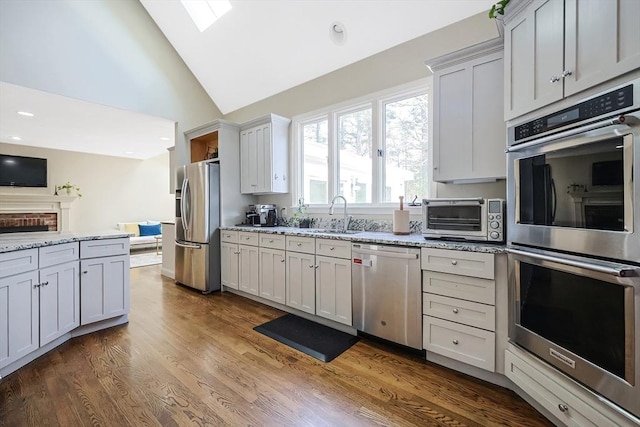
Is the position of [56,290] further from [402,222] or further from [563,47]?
[563,47]

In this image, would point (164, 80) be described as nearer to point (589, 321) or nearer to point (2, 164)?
point (2, 164)

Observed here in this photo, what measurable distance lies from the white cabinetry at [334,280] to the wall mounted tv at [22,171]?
7.94 metres

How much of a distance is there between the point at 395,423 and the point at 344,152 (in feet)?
9.23

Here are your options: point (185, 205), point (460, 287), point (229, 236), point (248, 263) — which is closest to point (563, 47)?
point (460, 287)

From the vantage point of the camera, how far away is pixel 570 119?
1440 millimetres

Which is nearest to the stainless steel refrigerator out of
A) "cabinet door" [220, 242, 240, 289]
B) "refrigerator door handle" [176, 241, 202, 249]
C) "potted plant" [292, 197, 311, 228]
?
"refrigerator door handle" [176, 241, 202, 249]

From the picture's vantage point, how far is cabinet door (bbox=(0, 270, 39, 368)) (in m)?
1.98

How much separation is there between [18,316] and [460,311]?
3.23 metres

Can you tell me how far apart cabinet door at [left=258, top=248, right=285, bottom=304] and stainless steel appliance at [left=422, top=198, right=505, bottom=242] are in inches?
65.7

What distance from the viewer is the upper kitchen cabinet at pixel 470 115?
2.14 m

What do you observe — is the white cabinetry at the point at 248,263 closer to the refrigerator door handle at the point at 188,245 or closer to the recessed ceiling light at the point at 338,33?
the refrigerator door handle at the point at 188,245

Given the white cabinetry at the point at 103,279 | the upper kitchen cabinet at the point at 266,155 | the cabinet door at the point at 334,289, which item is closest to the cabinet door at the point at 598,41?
the cabinet door at the point at 334,289

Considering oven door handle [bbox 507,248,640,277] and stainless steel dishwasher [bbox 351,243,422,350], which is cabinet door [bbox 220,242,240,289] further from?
oven door handle [bbox 507,248,640,277]

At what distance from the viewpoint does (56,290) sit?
2.40 meters
